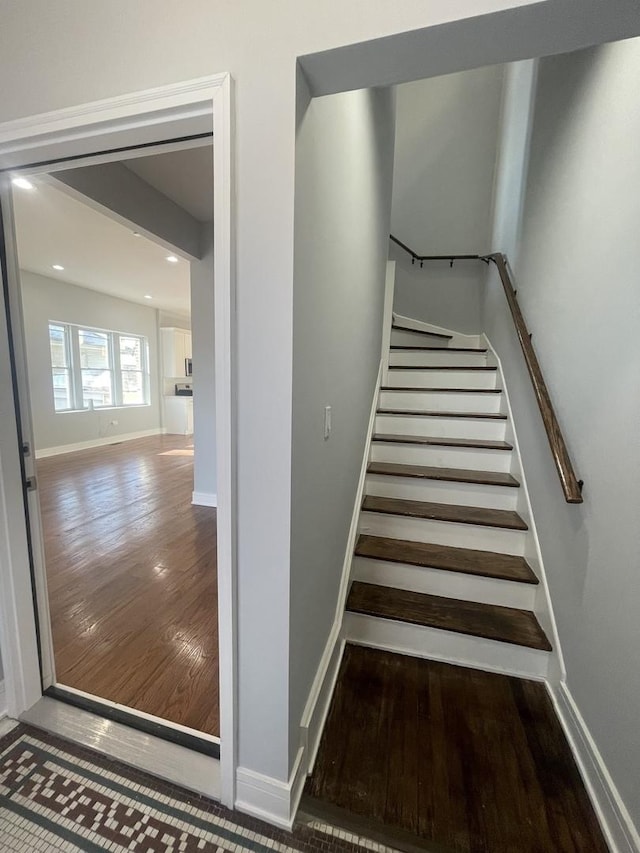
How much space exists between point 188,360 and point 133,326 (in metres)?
1.49

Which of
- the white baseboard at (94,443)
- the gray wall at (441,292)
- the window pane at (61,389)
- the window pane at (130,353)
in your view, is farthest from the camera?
the window pane at (130,353)

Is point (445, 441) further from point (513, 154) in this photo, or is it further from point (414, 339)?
point (513, 154)

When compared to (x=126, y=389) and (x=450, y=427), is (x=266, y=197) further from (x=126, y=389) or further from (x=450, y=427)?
(x=126, y=389)

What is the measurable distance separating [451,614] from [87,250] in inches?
212

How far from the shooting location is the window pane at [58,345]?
604 cm

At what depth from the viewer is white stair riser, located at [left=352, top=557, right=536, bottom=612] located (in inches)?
74.1

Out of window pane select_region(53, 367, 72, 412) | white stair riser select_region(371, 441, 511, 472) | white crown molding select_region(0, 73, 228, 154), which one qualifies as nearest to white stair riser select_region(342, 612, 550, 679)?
white stair riser select_region(371, 441, 511, 472)

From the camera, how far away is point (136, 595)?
2252 mm

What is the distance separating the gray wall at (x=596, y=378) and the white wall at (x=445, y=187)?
6.28ft

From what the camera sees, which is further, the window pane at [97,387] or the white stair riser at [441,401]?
the window pane at [97,387]

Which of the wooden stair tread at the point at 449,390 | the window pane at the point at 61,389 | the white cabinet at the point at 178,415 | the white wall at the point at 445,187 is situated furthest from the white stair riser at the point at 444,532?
the white cabinet at the point at 178,415

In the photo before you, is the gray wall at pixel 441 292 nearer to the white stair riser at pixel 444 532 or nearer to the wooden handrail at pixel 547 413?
the wooden handrail at pixel 547 413

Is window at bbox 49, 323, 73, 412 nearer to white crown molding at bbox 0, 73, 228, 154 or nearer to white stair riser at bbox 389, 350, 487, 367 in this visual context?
white stair riser at bbox 389, 350, 487, 367

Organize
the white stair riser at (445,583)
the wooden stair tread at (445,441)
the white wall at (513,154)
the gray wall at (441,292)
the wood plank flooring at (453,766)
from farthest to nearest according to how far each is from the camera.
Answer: the gray wall at (441,292) → the white wall at (513,154) → the wooden stair tread at (445,441) → the white stair riser at (445,583) → the wood plank flooring at (453,766)
